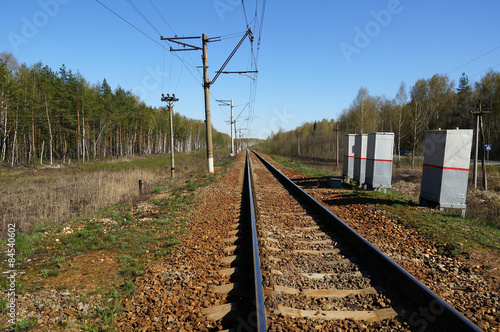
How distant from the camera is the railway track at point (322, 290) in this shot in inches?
113

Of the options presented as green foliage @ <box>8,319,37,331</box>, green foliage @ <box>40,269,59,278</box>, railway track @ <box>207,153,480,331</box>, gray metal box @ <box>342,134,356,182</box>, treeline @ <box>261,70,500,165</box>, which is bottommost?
green foliage @ <box>40,269,59,278</box>

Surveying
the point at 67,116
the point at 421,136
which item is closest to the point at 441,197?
the point at 421,136

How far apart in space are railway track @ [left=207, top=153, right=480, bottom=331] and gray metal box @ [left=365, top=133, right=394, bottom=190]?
6.27 meters

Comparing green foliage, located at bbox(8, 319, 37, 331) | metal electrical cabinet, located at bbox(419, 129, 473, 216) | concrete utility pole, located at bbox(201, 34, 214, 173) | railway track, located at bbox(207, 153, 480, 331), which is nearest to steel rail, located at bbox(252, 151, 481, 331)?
railway track, located at bbox(207, 153, 480, 331)

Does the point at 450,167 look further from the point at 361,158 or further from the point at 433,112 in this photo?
the point at 433,112

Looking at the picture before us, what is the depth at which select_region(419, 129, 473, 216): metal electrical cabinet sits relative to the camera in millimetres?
7559

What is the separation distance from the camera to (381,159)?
444 inches

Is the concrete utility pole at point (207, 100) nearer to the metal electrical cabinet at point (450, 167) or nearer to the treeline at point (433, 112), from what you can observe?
the metal electrical cabinet at point (450, 167)

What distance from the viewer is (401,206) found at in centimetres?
849

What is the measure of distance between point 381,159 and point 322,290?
29.2ft

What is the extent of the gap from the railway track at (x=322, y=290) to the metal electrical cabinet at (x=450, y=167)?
378 cm

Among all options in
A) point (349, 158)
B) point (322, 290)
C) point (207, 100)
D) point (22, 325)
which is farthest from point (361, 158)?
point (22, 325)

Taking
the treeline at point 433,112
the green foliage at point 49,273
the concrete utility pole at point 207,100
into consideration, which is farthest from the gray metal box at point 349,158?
the treeline at point 433,112

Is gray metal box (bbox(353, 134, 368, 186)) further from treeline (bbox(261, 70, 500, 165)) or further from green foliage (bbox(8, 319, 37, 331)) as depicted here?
treeline (bbox(261, 70, 500, 165))
